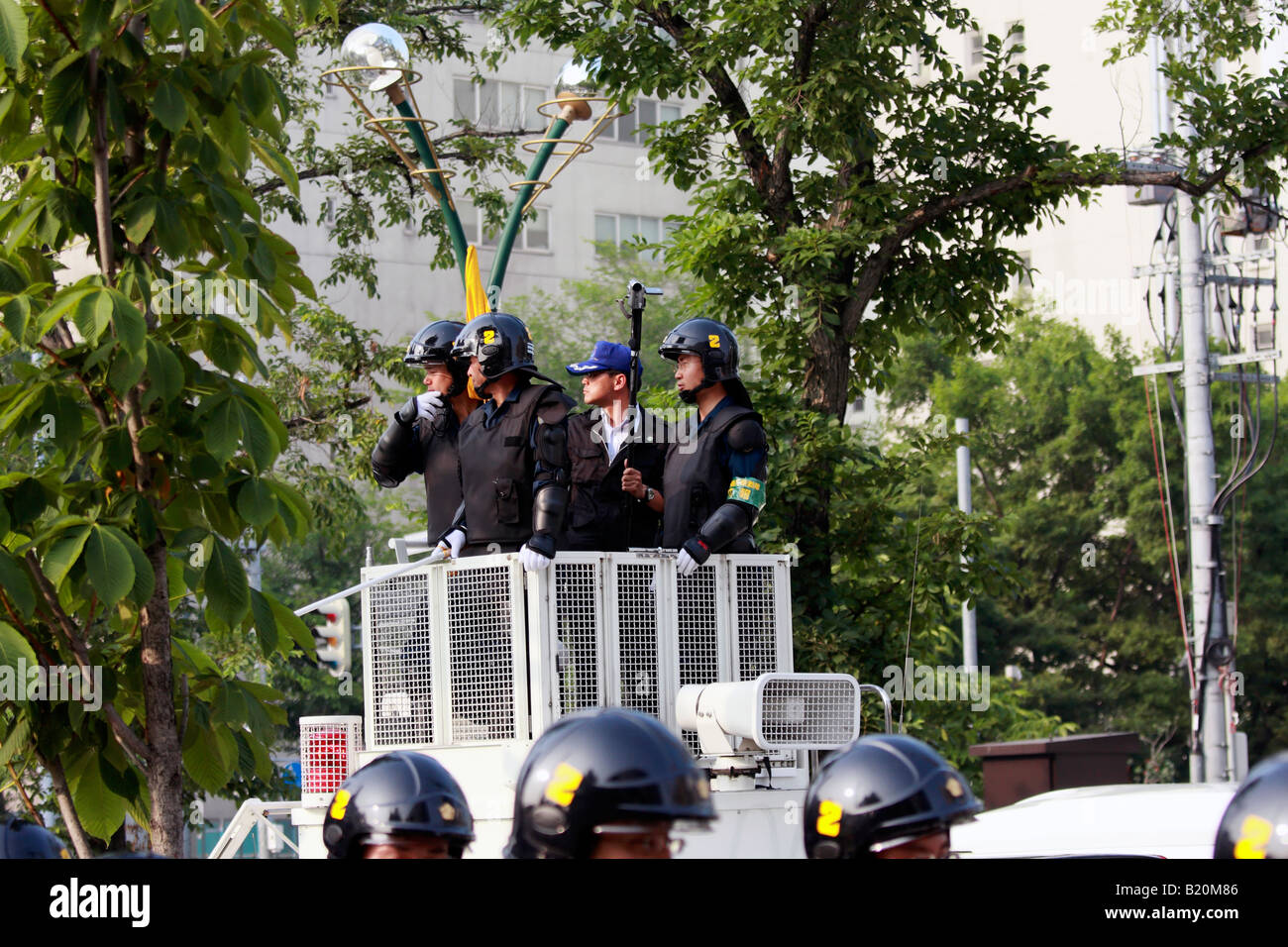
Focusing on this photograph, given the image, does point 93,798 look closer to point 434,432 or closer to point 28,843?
point 28,843

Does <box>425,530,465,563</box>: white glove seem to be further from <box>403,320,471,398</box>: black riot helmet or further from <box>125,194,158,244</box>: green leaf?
<box>125,194,158,244</box>: green leaf

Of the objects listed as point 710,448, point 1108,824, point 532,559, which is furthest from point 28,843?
point 1108,824

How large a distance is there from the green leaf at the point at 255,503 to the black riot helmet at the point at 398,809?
1884mm

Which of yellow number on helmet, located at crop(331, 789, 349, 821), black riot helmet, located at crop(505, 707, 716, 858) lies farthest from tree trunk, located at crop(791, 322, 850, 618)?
black riot helmet, located at crop(505, 707, 716, 858)

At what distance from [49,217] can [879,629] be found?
852 centimetres

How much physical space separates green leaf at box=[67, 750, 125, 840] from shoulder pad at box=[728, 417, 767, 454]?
3553 millimetres

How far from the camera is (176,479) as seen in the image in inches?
249

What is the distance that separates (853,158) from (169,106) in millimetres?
8133

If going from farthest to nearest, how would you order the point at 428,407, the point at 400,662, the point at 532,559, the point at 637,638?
the point at 428,407
the point at 400,662
the point at 637,638
the point at 532,559

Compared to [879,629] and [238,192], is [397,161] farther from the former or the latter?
[238,192]

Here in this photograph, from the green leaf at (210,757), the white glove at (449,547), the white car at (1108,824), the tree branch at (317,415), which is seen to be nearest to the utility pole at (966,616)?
the tree branch at (317,415)

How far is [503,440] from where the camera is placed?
866 cm

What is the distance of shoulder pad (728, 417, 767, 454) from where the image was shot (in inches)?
341
